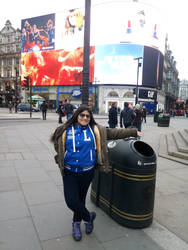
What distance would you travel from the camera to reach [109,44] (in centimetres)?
4109

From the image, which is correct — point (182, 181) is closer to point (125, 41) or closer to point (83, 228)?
point (83, 228)

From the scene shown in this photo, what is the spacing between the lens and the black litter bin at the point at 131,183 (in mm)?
2668

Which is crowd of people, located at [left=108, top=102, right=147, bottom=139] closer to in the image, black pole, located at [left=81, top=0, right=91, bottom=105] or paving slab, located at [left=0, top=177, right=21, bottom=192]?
black pole, located at [left=81, top=0, right=91, bottom=105]

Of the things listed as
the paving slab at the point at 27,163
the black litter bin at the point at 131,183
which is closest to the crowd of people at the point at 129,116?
the paving slab at the point at 27,163

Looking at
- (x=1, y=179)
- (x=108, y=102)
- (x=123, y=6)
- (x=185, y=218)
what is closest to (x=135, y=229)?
(x=185, y=218)

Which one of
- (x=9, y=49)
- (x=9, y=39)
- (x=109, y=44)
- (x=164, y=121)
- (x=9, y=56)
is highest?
(x=9, y=39)

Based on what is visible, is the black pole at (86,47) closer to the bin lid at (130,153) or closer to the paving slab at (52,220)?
the bin lid at (130,153)

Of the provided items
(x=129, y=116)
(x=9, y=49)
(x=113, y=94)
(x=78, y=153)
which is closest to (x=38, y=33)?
(x=9, y=49)

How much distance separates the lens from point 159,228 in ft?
9.57

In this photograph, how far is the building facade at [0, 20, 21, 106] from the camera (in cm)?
6000

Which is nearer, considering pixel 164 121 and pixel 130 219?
pixel 130 219

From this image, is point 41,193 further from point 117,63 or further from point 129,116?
point 117,63

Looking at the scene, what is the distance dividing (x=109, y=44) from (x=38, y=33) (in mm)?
19372

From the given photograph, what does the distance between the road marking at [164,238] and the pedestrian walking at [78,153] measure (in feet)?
3.05
